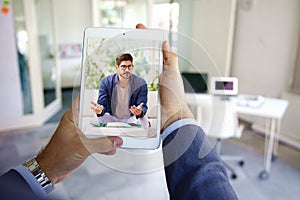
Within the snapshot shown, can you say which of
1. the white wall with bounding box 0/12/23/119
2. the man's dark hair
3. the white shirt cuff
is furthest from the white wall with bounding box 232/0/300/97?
the white shirt cuff

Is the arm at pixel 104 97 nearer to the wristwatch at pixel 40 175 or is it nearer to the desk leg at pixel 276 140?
the wristwatch at pixel 40 175

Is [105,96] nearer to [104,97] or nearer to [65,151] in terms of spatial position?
[104,97]

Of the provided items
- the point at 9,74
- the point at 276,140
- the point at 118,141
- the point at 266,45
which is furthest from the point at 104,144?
the point at 266,45

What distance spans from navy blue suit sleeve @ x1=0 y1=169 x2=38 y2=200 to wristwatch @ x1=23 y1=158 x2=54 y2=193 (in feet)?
0.13

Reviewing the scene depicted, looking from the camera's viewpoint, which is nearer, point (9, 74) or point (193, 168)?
point (193, 168)

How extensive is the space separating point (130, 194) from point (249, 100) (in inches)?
52.8

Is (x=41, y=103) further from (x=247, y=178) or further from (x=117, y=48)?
(x=117, y=48)

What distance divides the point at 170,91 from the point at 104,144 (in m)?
0.18

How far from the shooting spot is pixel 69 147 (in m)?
0.60

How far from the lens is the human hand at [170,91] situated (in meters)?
0.56

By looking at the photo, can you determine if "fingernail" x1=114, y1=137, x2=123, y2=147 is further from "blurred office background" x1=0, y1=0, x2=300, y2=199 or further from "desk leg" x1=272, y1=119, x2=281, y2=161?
"desk leg" x1=272, y1=119, x2=281, y2=161

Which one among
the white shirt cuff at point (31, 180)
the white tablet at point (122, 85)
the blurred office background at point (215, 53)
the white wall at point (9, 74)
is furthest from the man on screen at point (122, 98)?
the white wall at point (9, 74)

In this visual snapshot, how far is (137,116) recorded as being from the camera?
52 centimetres

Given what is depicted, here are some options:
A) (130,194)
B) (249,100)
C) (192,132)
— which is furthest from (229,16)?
(192,132)
